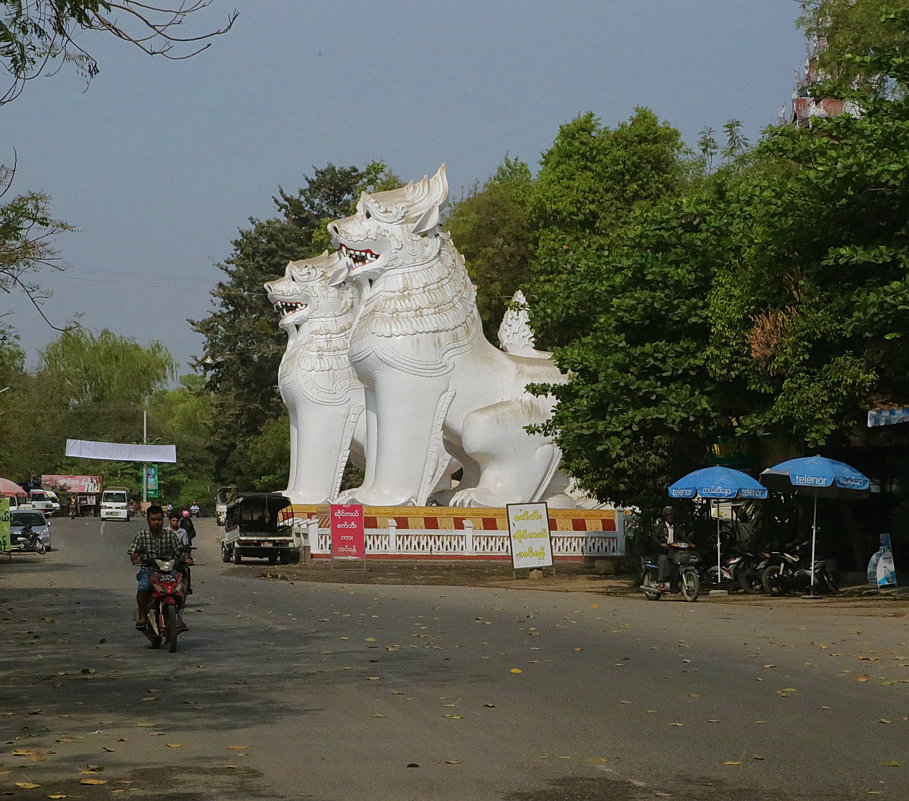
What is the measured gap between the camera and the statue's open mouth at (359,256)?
3288cm

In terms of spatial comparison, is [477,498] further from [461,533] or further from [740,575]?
[740,575]

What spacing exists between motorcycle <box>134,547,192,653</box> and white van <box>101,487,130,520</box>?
63396 mm

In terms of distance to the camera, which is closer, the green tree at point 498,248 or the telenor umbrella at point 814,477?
the telenor umbrella at point 814,477

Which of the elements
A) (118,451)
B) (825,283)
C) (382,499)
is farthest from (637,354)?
(118,451)

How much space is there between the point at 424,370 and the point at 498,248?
56.7 feet

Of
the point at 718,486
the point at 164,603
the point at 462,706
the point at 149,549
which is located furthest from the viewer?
the point at 718,486

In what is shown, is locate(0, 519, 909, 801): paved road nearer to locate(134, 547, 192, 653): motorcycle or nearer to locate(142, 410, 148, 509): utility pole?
locate(134, 547, 192, 653): motorcycle

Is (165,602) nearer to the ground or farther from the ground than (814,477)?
nearer to the ground

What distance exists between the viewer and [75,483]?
307ft

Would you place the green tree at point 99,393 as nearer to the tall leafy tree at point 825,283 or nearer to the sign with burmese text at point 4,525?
the sign with burmese text at point 4,525

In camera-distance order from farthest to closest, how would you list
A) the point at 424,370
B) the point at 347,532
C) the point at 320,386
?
the point at 320,386 < the point at 424,370 < the point at 347,532

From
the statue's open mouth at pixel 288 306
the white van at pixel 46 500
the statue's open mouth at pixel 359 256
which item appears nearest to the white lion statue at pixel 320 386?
the statue's open mouth at pixel 288 306

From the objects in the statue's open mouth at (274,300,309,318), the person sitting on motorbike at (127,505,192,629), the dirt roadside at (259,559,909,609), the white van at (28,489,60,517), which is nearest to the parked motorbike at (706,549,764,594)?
the dirt roadside at (259,559,909,609)

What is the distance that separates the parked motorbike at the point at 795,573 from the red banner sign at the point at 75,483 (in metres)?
76.2
